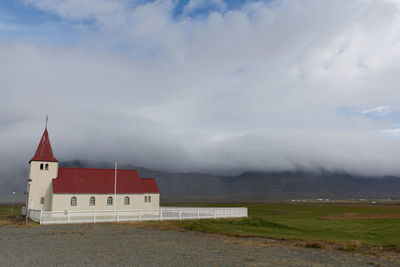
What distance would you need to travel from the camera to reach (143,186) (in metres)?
46.8

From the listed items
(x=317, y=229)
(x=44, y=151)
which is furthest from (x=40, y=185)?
(x=317, y=229)

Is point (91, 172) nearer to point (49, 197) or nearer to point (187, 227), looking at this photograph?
point (49, 197)

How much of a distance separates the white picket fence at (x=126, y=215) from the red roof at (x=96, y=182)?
5.02 meters

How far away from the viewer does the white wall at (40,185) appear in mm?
40750

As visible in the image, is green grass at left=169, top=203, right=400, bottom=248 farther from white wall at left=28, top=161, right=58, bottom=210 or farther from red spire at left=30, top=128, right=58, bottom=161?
red spire at left=30, top=128, right=58, bottom=161

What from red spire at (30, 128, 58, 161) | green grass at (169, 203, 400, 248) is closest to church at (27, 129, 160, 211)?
red spire at (30, 128, 58, 161)

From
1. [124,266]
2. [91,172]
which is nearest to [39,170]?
[91,172]

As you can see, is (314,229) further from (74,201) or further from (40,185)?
(40,185)

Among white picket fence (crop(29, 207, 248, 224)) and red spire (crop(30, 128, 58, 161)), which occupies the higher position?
red spire (crop(30, 128, 58, 161))

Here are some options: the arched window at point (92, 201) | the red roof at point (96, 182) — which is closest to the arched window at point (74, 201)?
the red roof at point (96, 182)

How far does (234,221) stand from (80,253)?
2277cm

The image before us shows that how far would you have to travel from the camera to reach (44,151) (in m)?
42.5

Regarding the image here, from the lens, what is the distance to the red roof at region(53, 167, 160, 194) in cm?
4112

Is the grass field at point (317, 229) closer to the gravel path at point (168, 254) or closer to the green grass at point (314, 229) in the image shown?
the green grass at point (314, 229)
